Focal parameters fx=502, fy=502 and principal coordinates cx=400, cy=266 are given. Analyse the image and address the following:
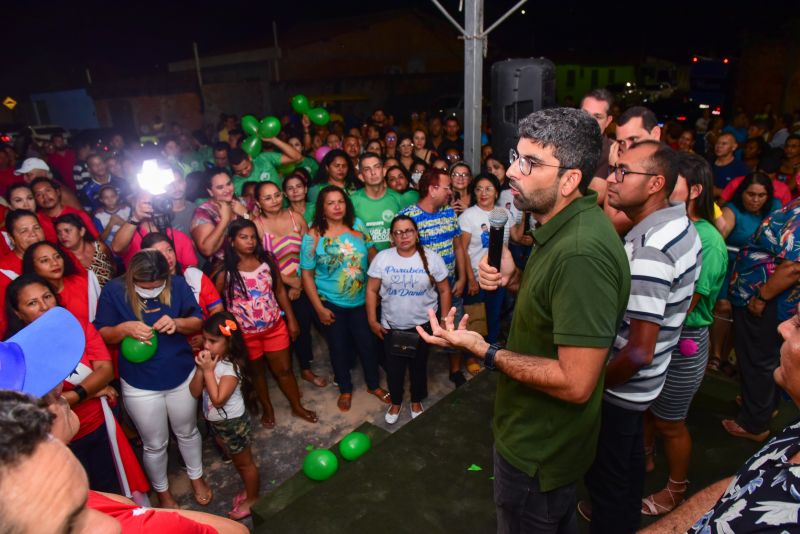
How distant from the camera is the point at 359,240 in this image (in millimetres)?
4016

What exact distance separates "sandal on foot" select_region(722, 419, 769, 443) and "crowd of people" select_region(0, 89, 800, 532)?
18 millimetres

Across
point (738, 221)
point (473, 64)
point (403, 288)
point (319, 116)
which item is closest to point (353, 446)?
point (403, 288)

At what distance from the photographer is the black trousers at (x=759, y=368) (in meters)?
3.02

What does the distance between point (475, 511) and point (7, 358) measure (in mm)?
2092

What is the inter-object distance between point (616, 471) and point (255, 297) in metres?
2.61

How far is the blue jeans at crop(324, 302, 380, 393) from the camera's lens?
13.4ft

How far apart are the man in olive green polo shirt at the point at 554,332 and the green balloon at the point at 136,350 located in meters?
Answer: 1.95

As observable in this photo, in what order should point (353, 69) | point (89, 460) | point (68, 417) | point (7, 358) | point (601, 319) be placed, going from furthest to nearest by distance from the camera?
point (353, 69), point (89, 460), point (68, 417), point (601, 319), point (7, 358)

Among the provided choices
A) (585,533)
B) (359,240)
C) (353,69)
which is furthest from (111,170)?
(353,69)

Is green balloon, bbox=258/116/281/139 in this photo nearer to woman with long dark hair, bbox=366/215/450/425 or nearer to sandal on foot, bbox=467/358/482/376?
woman with long dark hair, bbox=366/215/450/425

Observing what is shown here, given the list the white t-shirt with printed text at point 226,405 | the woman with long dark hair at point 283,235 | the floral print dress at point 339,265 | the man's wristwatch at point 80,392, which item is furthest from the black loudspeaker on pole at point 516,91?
the man's wristwatch at point 80,392

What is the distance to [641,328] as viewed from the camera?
1.90 m

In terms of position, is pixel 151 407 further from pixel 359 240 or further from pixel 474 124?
pixel 474 124

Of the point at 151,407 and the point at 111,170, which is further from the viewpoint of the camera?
the point at 111,170
